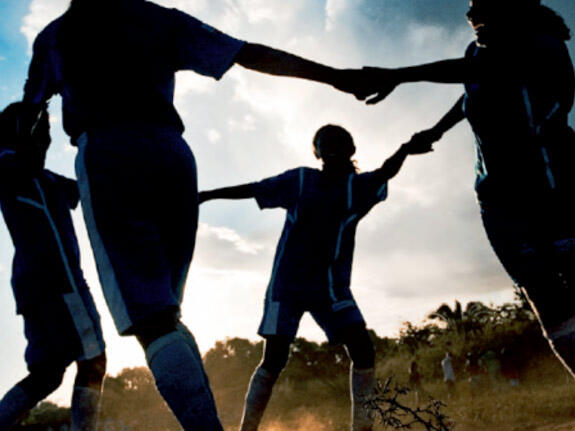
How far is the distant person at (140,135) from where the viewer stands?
1338 mm

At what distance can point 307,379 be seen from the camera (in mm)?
35594

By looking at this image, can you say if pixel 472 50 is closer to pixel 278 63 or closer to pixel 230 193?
pixel 278 63

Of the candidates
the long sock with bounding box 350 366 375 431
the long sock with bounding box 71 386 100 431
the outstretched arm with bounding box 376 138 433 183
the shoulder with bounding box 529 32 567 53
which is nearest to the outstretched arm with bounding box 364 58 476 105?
the shoulder with bounding box 529 32 567 53

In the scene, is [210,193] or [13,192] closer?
[13,192]

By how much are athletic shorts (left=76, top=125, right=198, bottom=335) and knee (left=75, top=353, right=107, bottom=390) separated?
1.63 metres

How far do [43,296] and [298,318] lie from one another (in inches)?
70.0

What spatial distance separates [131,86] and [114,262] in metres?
0.63

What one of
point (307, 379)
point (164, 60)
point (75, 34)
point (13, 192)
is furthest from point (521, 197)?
point (307, 379)

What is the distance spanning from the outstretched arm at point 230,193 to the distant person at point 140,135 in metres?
1.97

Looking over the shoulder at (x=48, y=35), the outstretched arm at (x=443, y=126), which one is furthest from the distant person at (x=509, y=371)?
the shoulder at (x=48, y=35)

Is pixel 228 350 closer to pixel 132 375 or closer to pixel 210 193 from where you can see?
pixel 132 375

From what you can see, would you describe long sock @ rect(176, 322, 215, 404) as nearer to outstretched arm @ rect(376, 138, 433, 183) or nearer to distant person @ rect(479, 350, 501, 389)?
outstretched arm @ rect(376, 138, 433, 183)

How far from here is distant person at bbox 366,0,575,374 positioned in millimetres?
1907

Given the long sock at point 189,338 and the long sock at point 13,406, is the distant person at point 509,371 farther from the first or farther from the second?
the long sock at point 189,338
